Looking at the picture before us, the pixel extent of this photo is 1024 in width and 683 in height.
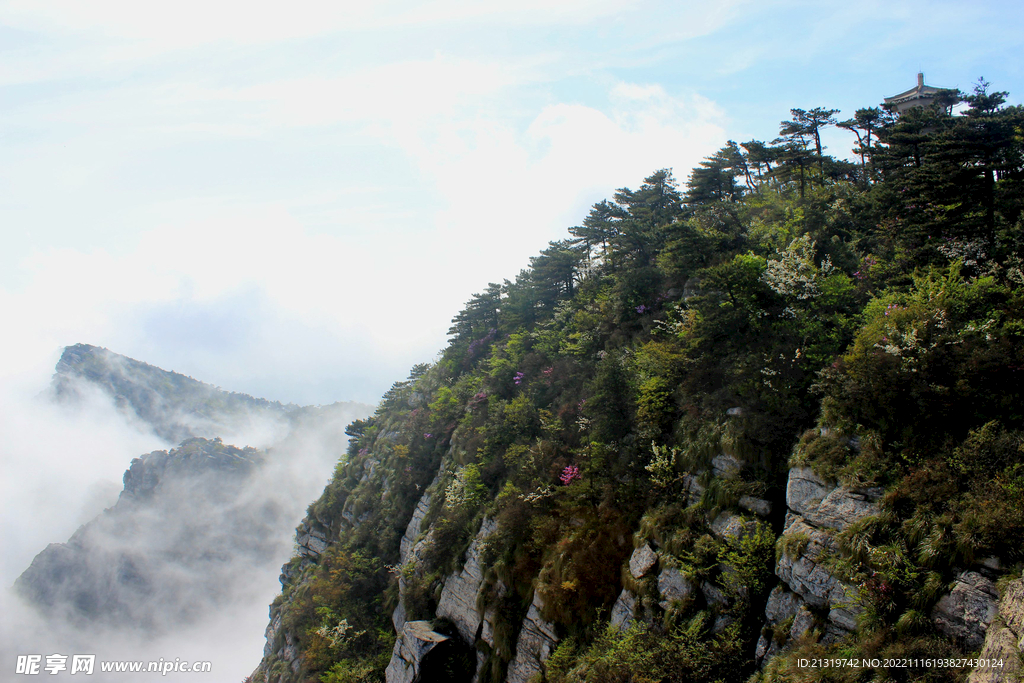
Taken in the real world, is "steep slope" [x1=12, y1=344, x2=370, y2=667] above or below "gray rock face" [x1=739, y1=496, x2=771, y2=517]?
below

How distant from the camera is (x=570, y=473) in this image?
2080 cm

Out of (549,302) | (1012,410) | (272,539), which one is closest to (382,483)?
(549,302)

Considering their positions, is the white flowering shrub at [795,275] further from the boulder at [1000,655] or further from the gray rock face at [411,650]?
the gray rock face at [411,650]

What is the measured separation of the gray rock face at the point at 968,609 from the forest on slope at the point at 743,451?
0.11m

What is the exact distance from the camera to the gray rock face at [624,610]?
597 inches

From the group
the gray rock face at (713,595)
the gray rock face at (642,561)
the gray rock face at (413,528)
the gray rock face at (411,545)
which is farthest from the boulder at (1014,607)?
the gray rock face at (413,528)

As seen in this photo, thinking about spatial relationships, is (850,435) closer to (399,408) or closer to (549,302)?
(549,302)

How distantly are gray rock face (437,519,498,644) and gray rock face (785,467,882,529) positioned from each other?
13462 millimetres

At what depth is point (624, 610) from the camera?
50.7 ft

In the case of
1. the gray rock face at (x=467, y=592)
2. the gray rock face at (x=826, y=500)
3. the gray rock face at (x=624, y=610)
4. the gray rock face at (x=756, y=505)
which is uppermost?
the gray rock face at (x=826, y=500)

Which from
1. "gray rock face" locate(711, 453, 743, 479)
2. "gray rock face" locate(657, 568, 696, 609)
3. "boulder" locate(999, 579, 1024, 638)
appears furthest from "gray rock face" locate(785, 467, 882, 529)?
"gray rock face" locate(657, 568, 696, 609)

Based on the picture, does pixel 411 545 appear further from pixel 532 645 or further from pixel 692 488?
pixel 692 488

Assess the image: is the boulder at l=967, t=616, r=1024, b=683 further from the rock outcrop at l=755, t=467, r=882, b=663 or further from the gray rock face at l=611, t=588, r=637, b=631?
the gray rock face at l=611, t=588, r=637, b=631

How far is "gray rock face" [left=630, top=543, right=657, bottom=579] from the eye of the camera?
15549mm
